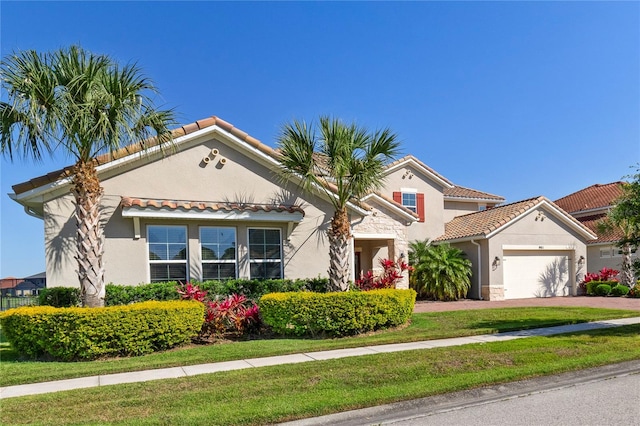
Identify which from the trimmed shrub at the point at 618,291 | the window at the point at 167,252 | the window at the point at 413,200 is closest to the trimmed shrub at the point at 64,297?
the window at the point at 167,252

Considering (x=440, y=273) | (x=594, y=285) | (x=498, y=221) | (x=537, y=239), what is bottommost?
(x=594, y=285)

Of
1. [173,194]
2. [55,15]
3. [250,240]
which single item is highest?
[55,15]

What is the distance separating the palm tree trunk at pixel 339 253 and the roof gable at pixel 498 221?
11.3m

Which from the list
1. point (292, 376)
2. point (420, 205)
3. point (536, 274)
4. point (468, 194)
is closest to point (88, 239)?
point (292, 376)

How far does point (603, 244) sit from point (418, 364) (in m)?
23.5

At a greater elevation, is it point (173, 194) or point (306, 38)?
point (306, 38)

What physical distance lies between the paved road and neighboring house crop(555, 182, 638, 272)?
18.2 m

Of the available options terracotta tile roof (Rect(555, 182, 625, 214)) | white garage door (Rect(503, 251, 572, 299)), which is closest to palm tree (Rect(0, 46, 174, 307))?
white garage door (Rect(503, 251, 572, 299))

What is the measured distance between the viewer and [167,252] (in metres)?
11.9

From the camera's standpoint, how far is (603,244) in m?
25.0

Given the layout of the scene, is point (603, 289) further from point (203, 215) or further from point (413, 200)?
point (203, 215)

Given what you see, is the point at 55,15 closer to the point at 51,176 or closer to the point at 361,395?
the point at 51,176

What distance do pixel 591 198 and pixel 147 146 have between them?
30904 millimetres

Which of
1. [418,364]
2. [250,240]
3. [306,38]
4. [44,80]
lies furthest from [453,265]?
[44,80]
